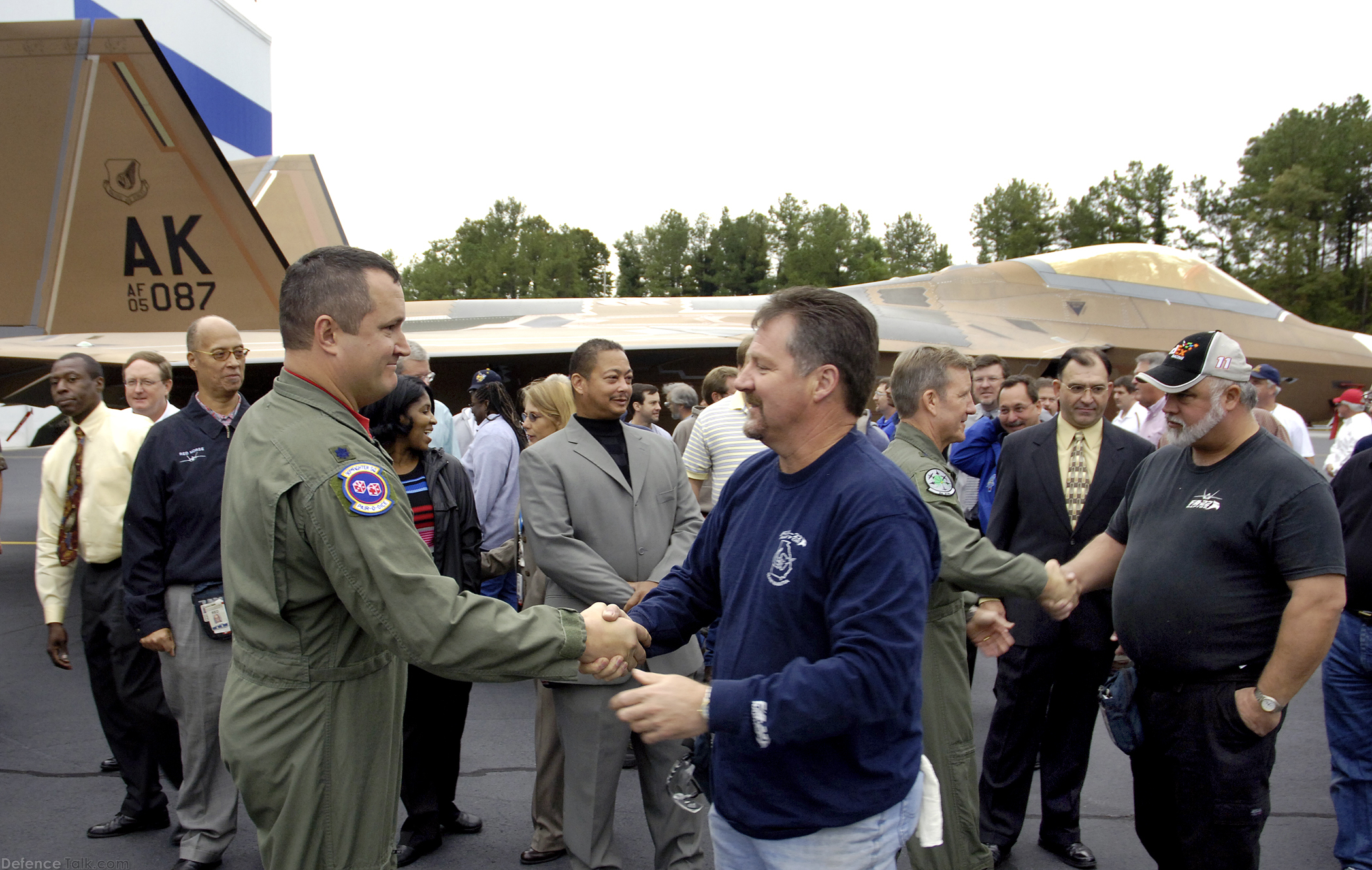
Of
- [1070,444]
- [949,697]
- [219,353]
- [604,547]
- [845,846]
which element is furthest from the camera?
[1070,444]

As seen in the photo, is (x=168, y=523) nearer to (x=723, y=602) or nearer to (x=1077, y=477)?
(x=723, y=602)

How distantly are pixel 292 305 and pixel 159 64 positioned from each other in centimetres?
950

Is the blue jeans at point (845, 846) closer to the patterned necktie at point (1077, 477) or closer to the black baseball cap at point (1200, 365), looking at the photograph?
the black baseball cap at point (1200, 365)

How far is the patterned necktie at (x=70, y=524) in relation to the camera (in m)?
4.31

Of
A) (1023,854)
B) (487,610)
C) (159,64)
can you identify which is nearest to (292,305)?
(487,610)

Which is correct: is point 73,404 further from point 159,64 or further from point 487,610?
point 159,64

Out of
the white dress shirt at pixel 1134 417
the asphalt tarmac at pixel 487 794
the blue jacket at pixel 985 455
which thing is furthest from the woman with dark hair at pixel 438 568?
the white dress shirt at pixel 1134 417

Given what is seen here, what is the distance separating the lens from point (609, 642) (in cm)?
218

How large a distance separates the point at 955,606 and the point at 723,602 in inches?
49.4

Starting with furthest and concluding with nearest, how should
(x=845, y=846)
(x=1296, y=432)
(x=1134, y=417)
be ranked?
(x=1134, y=417) < (x=1296, y=432) < (x=845, y=846)

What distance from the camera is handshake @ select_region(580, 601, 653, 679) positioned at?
2.17 meters

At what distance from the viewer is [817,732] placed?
5.27 feet

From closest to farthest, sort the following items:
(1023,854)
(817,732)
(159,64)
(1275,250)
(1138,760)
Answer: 1. (817,732)
2. (1138,760)
3. (1023,854)
4. (159,64)
5. (1275,250)

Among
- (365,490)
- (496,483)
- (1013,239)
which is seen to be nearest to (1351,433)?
(496,483)
